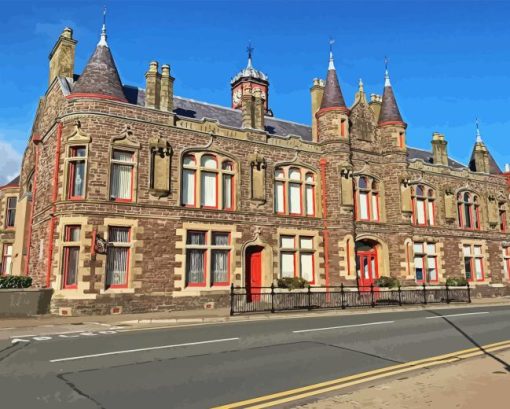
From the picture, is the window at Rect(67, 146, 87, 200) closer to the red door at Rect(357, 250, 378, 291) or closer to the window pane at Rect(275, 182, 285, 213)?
the window pane at Rect(275, 182, 285, 213)

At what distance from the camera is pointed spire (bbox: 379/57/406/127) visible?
94.7 feet

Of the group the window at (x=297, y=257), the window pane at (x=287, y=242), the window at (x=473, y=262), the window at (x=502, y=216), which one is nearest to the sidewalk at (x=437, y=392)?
the window at (x=297, y=257)

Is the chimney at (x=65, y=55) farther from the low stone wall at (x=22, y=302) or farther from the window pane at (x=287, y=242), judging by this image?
the window pane at (x=287, y=242)

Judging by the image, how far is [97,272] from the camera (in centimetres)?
1836

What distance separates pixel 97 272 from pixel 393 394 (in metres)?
14.9

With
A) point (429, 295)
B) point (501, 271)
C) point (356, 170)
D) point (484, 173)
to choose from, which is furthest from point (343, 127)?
point (501, 271)

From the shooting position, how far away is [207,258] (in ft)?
70.1

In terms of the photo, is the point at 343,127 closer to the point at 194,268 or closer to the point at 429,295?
the point at 429,295

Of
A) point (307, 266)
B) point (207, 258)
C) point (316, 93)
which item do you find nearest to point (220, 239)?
point (207, 258)

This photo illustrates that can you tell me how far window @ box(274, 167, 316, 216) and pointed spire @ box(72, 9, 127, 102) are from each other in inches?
376

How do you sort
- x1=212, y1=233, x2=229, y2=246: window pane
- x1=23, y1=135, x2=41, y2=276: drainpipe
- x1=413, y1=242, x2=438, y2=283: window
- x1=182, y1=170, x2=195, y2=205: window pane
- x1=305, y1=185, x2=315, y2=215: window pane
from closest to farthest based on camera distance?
1. x1=182, y1=170, x2=195, y2=205: window pane
2. x1=212, y1=233, x2=229, y2=246: window pane
3. x1=23, y1=135, x2=41, y2=276: drainpipe
4. x1=305, y1=185, x2=315, y2=215: window pane
5. x1=413, y1=242, x2=438, y2=283: window

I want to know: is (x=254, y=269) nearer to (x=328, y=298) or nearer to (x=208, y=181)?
(x=328, y=298)

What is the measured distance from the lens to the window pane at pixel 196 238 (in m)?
21.2

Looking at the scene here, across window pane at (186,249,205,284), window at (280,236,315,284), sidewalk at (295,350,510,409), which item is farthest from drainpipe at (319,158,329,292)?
sidewalk at (295,350,510,409)
